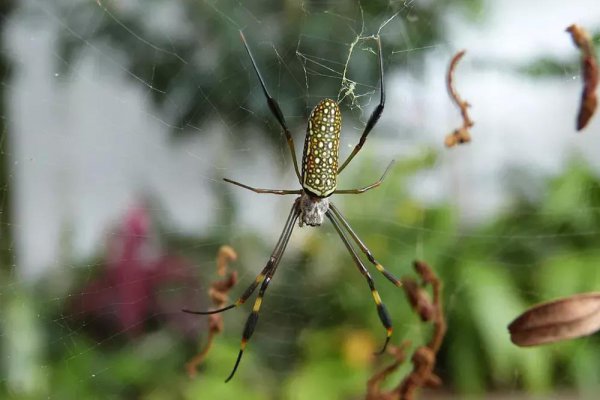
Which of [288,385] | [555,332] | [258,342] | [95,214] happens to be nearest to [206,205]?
[95,214]

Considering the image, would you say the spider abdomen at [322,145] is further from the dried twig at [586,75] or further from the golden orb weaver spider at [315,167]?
the dried twig at [586,75]

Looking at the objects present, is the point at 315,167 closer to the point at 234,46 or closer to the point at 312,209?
the point at 312,209

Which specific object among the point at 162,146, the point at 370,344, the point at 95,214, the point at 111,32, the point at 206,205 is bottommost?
the point at 370,344

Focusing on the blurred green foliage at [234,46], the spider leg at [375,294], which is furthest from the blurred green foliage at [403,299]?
the spider leg at [375,294]

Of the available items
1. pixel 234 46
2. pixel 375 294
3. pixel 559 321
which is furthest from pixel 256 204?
pixel 559 321

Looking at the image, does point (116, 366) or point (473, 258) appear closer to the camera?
point (116, 366)

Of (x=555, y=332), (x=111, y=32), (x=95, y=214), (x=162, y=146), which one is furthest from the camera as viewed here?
(x=95, y=214)

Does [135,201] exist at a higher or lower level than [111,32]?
lower

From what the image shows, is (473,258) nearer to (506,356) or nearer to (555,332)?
(506,356)
